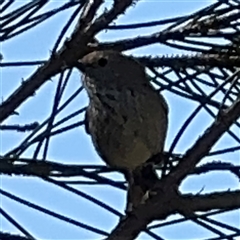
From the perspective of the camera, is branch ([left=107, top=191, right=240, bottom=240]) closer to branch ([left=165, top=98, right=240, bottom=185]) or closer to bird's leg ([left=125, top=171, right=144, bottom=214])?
branch ([left=165, top=98, right=240, bottom=185])

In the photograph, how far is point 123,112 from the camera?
5.94 ft

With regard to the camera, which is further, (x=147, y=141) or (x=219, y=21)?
(x=147, y=141)

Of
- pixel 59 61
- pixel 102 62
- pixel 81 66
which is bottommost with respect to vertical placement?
pixel 59 61

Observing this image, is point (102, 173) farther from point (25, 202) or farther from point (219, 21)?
point (219, 21)

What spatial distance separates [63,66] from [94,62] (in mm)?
659

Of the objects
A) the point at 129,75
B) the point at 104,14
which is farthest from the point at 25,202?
the point at 129,75

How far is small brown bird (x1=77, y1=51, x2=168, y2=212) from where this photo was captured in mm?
1788

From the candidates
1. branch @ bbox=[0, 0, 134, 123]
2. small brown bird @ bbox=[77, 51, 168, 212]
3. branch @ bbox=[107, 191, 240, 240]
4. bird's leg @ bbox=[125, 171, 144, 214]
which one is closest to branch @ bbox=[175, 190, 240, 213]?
branch @ bbox=[107, 191, 240, 240]

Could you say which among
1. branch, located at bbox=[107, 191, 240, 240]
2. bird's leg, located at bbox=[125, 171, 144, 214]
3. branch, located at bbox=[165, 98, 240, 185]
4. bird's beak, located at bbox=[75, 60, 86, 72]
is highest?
bird's beak, located at bbox=[75, 60, 86, 72]

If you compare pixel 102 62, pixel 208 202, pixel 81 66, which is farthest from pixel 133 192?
pixel 208 202

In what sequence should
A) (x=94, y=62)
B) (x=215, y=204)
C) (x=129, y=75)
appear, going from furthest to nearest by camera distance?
(x=129, y=75) < (x=94, y=62) < (x=215, y=204)

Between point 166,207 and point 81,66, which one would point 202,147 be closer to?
point 166,207

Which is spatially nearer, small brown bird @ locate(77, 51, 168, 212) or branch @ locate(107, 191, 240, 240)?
branch @ locate(107, 191, 240, 240)

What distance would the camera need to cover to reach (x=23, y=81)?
111cm
